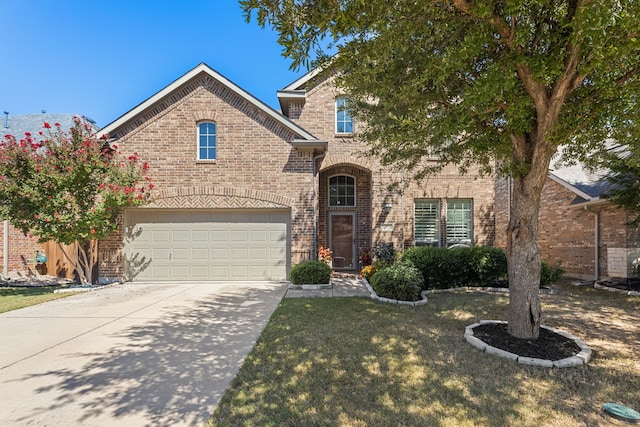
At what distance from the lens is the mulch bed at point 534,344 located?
4.27 meters

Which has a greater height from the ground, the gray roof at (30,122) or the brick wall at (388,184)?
the gray roof at (30,122)

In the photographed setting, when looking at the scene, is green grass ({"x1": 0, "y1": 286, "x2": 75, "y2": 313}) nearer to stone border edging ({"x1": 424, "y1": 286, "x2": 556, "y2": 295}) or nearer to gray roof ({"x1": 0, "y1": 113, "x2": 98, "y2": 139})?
gray roof ({"x1": 0, "y1": 113, "x2": 98, "y2": 139})

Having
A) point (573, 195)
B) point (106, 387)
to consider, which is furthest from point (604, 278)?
point (106, 387)

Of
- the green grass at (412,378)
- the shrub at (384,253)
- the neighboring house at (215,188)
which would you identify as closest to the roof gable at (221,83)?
the neighboring house at (215,188)

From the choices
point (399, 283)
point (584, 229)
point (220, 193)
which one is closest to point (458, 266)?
point (399, 283)

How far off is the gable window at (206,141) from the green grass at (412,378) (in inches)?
266

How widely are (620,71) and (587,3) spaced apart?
6.18ft

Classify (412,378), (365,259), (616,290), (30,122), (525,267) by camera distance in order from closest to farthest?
(412,378)
(525,267)
(616,290)
(365,259)
(30,122)

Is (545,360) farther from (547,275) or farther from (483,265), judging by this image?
(547,275)

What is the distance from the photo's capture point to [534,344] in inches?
179

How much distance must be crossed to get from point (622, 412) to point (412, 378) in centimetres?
193

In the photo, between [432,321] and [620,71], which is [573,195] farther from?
[432,321]

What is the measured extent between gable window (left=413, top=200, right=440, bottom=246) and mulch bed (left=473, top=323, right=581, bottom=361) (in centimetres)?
702

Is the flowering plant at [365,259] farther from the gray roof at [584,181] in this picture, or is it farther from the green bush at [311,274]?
the gray roof at [584,181]
